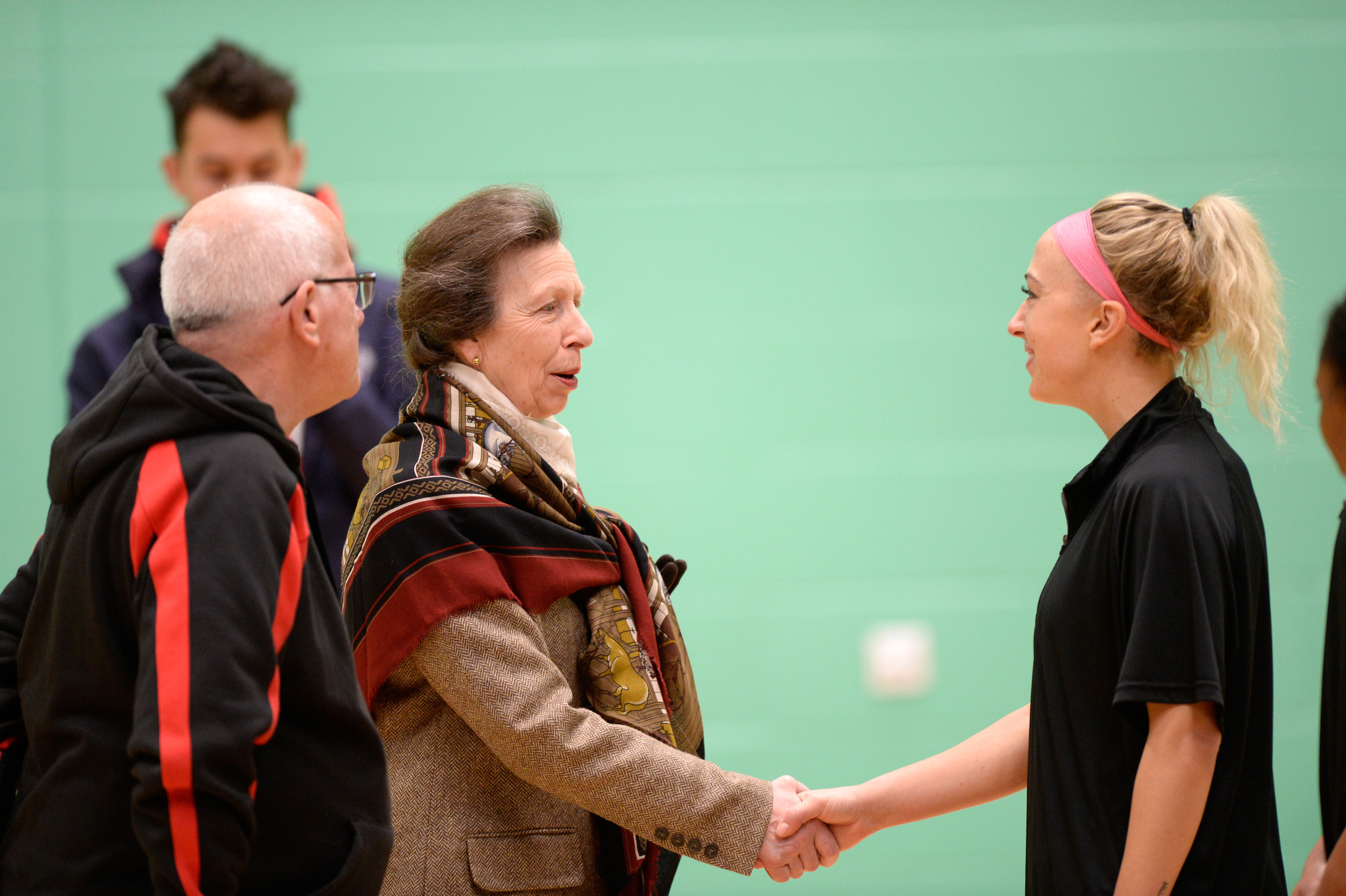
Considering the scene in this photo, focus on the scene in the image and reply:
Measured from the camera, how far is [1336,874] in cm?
157

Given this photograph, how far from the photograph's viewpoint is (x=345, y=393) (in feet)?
4.89

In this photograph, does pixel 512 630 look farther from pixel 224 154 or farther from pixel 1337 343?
pixel 224 154

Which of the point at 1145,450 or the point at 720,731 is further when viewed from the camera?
the point at 720,731

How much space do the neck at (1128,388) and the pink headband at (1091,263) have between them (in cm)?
4

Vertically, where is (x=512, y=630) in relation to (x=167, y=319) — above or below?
below

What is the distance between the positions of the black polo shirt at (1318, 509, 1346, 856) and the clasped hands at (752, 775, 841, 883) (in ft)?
2.43

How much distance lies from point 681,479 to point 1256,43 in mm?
2084

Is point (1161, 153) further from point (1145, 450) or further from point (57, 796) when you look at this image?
point (57, 796)

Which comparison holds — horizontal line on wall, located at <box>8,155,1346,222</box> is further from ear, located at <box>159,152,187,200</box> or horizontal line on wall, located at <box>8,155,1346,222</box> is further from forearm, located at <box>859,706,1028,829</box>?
forearm, located at <box>859,706,1028,829</box>

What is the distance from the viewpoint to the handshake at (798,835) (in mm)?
1880

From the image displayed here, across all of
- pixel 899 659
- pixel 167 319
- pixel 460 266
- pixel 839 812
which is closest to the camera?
pixel 460 266

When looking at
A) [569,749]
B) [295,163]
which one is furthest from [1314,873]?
[295,163]

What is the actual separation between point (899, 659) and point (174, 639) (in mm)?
2589

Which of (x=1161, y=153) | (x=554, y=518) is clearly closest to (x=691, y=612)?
(x=554, y=518)
